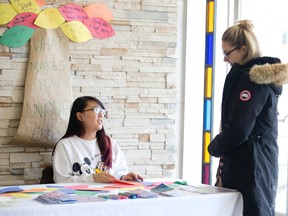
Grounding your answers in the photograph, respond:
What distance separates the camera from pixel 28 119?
3367mm

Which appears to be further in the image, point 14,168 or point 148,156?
point 148,156

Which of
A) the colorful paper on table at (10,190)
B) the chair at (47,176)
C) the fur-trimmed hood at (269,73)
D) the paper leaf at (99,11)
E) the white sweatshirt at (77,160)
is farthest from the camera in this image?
the paper leaf at (99,11)

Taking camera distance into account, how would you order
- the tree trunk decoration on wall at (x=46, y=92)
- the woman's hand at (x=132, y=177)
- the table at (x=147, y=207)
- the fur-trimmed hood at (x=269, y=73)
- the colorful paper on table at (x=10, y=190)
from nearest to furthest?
the table at (x=147, y=207) < the colorful paper on table at (x=10, y=190) < the fur-trimmed hood at (x=269, y=73) < the woman's hand at (x=132, y=177) < the tree trunk decoration on wall at (x=46, y=92)

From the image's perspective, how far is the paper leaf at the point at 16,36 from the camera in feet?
10.9

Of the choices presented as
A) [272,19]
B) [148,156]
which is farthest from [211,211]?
[272,19]

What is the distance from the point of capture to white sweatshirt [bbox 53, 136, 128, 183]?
124 inches

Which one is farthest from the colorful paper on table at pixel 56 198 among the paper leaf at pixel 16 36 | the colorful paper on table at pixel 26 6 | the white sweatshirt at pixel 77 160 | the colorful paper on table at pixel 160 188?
the colorful paper on table at pixel 26 6

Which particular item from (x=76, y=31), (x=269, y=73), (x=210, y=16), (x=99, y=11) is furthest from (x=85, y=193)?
(x=210, y=16)

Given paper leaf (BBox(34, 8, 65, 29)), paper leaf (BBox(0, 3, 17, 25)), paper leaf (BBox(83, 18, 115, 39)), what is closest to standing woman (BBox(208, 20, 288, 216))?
paper leaf (BBox(83, 18, 115, 39))

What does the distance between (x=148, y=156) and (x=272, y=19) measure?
1.20 metres

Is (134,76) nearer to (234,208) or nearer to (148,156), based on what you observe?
(148,156)

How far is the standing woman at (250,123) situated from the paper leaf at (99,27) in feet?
3.28

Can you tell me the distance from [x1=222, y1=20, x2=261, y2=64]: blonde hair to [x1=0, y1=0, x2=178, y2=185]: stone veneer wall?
988mm

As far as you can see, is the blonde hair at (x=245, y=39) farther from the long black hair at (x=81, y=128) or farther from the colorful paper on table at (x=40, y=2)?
the colorful paper on table at (x=40, y=2)
